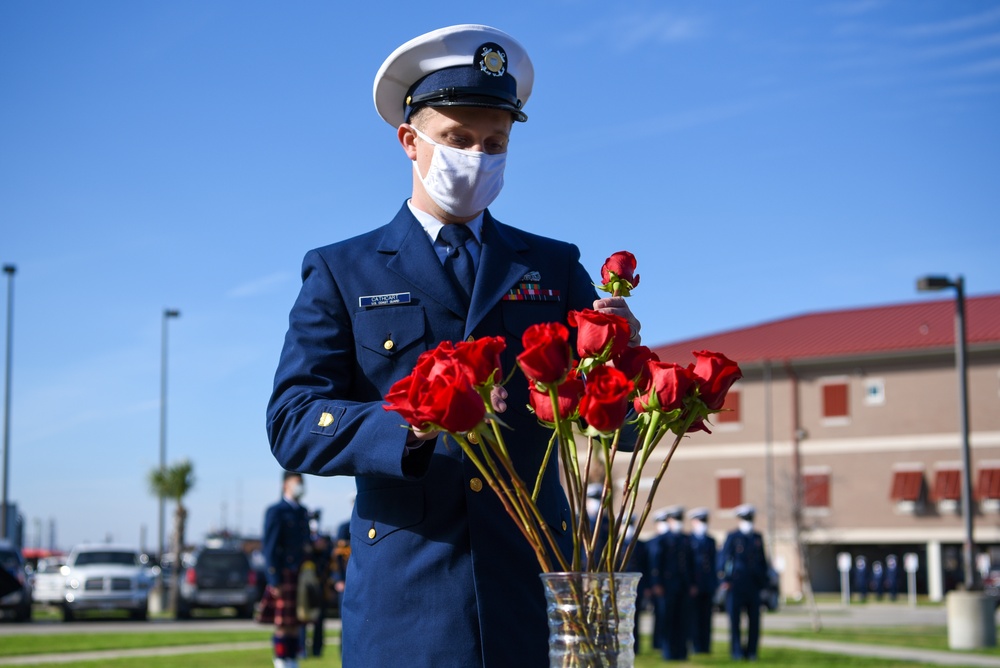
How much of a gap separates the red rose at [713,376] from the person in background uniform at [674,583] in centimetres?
1697

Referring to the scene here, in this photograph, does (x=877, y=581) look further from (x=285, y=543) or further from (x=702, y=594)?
(x=285, y=543)

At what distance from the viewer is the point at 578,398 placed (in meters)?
2.05

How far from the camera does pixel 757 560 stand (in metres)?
20.0

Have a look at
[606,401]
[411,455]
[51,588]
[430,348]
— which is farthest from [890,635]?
[606,401]

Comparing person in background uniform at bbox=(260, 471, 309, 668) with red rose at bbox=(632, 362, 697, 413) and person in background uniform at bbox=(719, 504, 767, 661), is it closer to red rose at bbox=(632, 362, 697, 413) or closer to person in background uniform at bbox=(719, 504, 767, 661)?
person in background uniform at bbox=(719, 504, 767, 661)

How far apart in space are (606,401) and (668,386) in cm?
16

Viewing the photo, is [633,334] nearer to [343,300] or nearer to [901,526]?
[343,300]

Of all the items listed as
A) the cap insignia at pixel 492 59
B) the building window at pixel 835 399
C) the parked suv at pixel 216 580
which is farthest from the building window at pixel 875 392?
the cap insignia at pixel 492 59

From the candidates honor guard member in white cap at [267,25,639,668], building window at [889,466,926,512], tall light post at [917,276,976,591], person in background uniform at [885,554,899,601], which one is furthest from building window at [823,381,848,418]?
honor guard member in white cap at [267,25,639,668]

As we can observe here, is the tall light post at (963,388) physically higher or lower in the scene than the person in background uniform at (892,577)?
higher

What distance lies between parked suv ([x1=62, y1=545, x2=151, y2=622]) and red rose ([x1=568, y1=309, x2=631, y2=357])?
29014 millimetres

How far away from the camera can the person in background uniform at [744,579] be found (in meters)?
18.2

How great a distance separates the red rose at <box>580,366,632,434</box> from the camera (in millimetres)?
1973

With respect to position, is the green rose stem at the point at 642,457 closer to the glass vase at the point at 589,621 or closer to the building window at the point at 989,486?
the glass vase at the point at 589,621
